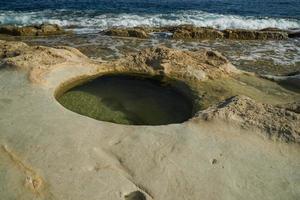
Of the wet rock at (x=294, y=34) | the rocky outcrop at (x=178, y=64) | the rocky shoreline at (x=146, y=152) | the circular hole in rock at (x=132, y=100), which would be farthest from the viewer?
the wet rock at (x=294, y=34)

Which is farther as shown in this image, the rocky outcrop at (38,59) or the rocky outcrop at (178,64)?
the rocky outcrop at (178,64)

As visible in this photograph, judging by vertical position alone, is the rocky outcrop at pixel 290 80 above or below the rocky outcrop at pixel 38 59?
below

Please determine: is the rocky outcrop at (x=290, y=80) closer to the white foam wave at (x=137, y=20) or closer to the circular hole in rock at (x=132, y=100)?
the circular hole in rock at (x=132, y=100)

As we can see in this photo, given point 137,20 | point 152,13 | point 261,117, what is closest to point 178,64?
point 261,117

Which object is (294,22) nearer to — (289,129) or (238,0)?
(238,0)

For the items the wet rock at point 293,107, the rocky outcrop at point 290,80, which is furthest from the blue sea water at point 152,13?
the wet rock at point 293,107

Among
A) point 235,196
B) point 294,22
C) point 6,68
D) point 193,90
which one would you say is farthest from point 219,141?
point 294,22

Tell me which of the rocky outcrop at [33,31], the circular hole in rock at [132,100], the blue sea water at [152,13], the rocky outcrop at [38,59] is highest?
the rocky outcrop at [38,59]
